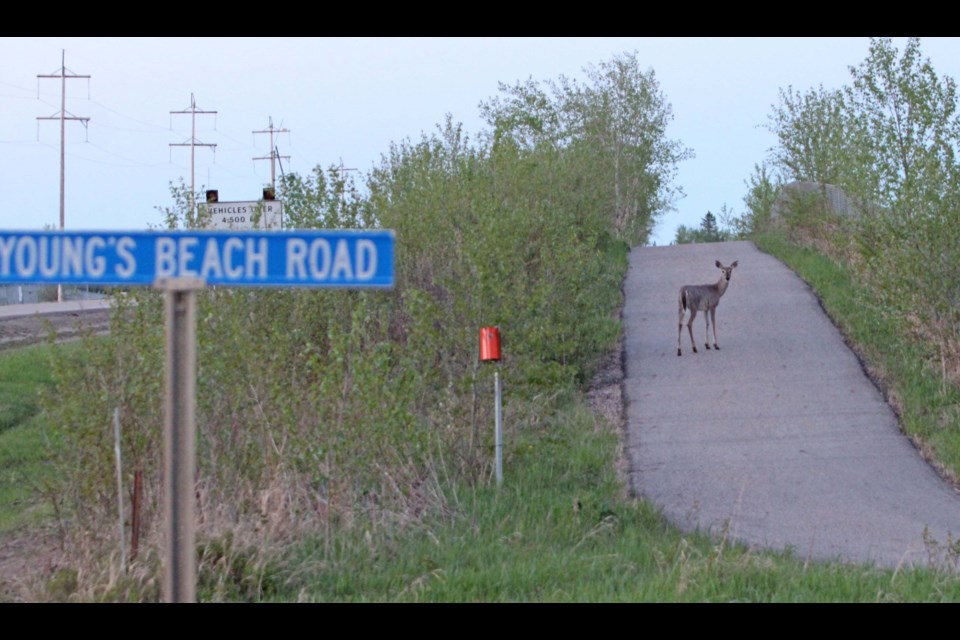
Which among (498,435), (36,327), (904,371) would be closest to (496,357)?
(498,435)

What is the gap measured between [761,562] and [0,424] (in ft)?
46.6

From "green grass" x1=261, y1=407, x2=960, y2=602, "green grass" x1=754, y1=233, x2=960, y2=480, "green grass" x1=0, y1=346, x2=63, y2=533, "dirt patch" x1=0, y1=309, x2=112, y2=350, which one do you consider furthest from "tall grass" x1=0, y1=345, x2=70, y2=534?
"green grass" x1=754, y1=233, x2=960, y2=480

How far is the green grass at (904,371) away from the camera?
47.5 ft

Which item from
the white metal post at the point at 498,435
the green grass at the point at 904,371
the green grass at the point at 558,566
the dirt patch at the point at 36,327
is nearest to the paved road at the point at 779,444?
the green grass at the point at 904,371

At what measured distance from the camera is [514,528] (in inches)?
401

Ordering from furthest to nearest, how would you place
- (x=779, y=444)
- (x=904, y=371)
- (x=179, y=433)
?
(x=904, y=371), (x=779, y=444), (x=179, y=433)

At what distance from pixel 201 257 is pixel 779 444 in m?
11.3

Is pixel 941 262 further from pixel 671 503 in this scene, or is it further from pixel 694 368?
pixel 671 503

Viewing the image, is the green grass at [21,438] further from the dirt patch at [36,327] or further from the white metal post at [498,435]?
the white metal post at [498,435]

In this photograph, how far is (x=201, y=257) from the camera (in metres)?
4.45

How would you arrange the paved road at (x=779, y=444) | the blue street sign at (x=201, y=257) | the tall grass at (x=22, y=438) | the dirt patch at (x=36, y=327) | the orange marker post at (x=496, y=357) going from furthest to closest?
1. the dirt patch at (x=36, y=327)
2. the tall grass at (x=22, y=438)
3. the orange marker post at (x=496, y=357)
4. the paved road at (x=779, y=444)
5. the blue street sign at (x=201, y=257)

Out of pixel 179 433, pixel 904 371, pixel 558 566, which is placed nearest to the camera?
pixel 179 433

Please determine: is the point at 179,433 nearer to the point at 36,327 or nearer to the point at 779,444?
the point at 779,444

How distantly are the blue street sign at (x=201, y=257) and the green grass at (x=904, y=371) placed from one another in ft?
35.0
